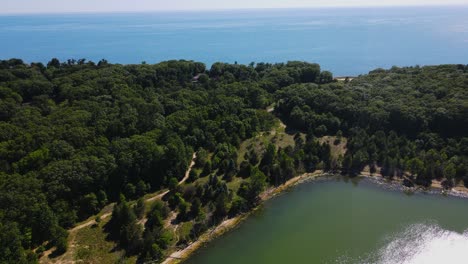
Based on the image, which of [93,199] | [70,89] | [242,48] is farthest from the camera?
[242,48]

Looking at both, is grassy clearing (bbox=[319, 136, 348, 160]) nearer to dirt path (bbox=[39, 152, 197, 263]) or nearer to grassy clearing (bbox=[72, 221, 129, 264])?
dirt path (bbox=[39, 152, 197, 263])

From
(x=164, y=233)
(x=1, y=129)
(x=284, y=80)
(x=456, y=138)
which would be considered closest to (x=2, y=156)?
(x=1, y=129)

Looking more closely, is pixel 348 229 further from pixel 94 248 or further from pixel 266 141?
pixel 94 248

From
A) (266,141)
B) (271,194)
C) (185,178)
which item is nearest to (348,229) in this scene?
(271,194)

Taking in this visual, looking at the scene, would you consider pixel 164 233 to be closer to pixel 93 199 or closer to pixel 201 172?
pixel 93 199

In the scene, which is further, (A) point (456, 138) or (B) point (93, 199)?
(A) point (456, 138)

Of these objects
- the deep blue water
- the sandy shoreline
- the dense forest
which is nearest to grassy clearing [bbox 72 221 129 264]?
the dense forest
